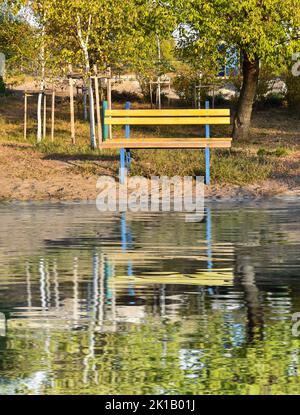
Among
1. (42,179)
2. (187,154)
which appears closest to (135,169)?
(42,179)

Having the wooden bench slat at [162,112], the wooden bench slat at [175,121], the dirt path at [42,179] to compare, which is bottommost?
the dirt path at [42,179]

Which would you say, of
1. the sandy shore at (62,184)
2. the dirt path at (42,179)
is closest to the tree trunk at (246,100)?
the dirt path at (42,179)

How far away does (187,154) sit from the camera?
25797 millimetres

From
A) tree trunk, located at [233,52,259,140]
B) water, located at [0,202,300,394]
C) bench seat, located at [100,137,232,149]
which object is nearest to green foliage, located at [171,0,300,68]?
tree trunk, located at [233,52,259,140]

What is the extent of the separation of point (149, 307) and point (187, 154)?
15.7 metres

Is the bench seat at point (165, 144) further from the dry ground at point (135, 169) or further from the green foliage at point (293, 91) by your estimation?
the green foliage at point (293, 91)

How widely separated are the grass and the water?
6241 millimetres

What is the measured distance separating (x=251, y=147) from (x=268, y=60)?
8.57ft

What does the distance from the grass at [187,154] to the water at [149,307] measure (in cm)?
→ 624

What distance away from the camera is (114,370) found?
7.80 metres

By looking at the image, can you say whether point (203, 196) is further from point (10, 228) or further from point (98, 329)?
point (98, 329)

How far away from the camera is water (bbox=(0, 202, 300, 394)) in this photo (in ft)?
25.0

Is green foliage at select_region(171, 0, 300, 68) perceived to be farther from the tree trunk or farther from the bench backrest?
the bench backrest

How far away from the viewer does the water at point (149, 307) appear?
7629 mm
